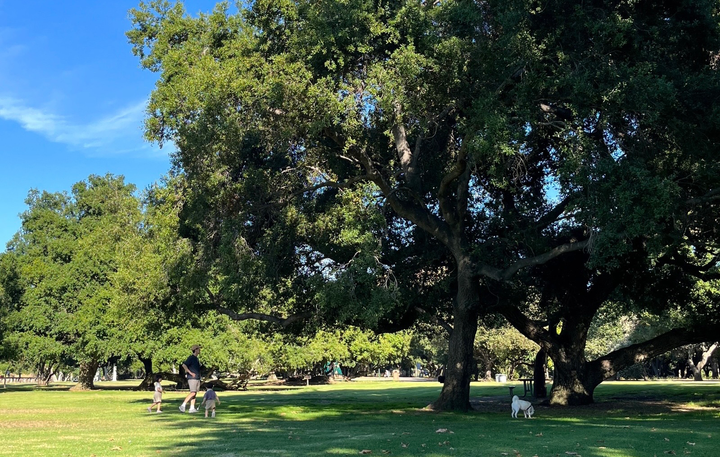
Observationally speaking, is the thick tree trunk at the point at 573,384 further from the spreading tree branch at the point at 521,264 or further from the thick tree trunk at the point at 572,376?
the spreading tree branch at the point at 521,264

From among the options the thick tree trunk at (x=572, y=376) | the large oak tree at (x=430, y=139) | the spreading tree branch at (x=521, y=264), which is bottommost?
the thick tree trunk at (x=572, y=376)

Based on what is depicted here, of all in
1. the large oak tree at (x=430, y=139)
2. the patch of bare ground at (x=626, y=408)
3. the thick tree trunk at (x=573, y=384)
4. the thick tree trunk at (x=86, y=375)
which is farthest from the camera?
the thick tree trunk at (x=86, y=375)

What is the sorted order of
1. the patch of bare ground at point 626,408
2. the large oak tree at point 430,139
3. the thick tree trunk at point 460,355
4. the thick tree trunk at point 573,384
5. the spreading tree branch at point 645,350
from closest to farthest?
1. the large oak tree at point 430,139
2. the patch of bare ground at point 626,408
3. the thick tree trunk at point 460,355
4. the thick tree trunk at point 573,384
5. the spreading tree branch at point 645,350

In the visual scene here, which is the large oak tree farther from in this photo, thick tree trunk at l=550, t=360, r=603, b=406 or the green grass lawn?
the green grass lawn

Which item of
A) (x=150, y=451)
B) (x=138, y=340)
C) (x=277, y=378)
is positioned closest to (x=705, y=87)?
(x=150, y=451)

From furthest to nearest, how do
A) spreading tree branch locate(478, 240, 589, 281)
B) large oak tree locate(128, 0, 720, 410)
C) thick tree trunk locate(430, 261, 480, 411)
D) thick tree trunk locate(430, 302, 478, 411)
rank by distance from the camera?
1. thick tree trunk locate(430, 302, 478, 411)
2. thick tree trunk locate(430, 261, 480, 411)
3. spreading tree branch locate(478, 240, 589, 281)
4. large oak tree locate(128, 0, 720, 410)

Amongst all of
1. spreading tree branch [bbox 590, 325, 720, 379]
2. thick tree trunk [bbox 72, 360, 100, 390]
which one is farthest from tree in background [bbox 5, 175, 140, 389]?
spreading tree branch [bbox 590, 325, 720, 379]

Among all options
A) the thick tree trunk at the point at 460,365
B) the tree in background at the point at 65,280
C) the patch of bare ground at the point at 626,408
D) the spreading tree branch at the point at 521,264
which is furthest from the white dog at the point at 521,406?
the tree in background at the point at 65,280

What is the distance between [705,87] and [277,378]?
2537 inches

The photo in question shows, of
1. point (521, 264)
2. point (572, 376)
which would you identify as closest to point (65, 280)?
point (572, 376)

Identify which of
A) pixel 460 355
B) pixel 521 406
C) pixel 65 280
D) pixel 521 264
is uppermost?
pixel 65 280

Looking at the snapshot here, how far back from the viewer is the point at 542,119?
56.1 ft

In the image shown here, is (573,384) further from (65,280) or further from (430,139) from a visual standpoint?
(65,280)

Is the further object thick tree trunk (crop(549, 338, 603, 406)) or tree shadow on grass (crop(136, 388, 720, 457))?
thick tree trunk (crop(549, 338, 603, 406))
